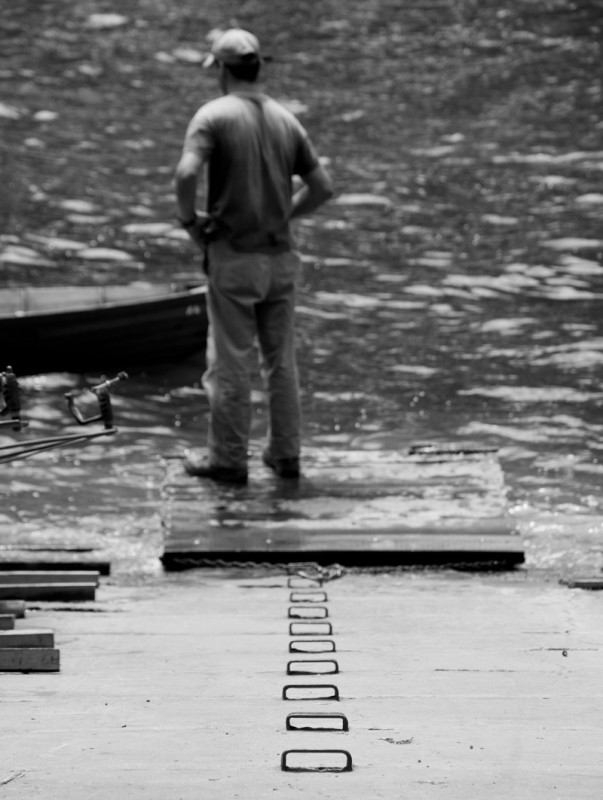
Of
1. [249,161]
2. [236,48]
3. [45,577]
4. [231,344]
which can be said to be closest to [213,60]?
[236,48]

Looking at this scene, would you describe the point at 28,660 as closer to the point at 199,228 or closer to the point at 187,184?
the point at 187,184

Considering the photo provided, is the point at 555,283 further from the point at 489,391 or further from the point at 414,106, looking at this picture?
the point at 414,106

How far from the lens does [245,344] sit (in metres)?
8.41

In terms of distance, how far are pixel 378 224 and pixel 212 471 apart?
10.6 metres

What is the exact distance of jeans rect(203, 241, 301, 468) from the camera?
832cm

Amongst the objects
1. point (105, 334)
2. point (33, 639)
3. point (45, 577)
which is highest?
point (33, 639)

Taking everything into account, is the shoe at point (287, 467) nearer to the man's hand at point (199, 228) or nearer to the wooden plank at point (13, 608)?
the man's hand at point (199, 228)

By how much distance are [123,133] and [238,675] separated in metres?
19.9

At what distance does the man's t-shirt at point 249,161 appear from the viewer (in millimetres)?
8125

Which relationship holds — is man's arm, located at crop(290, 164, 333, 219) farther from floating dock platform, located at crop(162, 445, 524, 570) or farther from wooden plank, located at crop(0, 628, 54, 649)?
wooden plank, located at crop(0, 628, 54, 649)

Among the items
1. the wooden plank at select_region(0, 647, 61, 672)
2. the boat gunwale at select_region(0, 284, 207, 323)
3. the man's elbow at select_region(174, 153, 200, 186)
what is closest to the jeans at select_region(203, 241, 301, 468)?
the man's elbow at select_region(174, 153, 200, 186)

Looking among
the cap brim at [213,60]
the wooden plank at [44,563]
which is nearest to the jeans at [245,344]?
the cap brim at [213,60]

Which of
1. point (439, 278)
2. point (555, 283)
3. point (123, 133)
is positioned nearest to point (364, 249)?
point (439, 278)

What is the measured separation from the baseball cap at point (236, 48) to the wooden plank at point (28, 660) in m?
4.36
